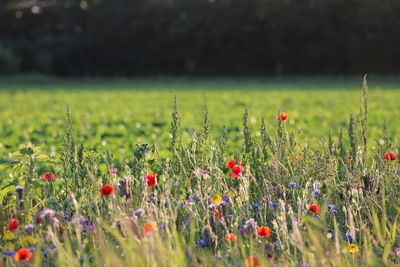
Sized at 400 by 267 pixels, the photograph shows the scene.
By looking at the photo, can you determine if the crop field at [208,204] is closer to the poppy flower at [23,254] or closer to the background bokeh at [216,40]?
the poppy flower at [23,254]

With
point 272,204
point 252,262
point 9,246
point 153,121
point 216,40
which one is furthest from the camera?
point 216,40

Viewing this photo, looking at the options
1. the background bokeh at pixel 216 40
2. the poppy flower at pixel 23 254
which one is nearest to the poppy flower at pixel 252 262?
the poppy flower at pixel 23 254

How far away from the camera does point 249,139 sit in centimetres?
380

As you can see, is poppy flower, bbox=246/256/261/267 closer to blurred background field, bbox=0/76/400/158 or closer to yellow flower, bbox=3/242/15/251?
yellow flower, bbox=3/242/15/251

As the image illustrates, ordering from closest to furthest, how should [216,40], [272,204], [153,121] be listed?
1. [272,204]
2. [153,121]
3. [216,40]

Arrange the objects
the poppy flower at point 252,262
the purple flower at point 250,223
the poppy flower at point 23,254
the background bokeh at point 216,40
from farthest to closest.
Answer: the background bokeh at point 216,40 → the purple flower at point 250,223 → the poppy flower at point 23,254 → the poppy flower at point 252,262

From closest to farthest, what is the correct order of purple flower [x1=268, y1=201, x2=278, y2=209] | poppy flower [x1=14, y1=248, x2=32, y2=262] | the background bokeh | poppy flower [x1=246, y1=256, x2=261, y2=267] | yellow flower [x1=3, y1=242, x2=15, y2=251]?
poppy flower [x1=246, y1=256, x2=261, y2=267] < poppy flower [x1=14, y1=248, x2=32, y2=262] < yellow flower [x1=3, y1=242, x2=15, y2=251] < purple flower [x1=268, y1=201, x2=278, y2=209] < the background bokeh

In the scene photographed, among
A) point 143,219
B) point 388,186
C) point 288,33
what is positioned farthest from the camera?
point 288,33

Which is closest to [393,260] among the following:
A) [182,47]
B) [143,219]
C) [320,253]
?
[320,253]

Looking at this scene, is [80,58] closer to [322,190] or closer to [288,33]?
[288,33]

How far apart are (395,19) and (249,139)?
32.2m

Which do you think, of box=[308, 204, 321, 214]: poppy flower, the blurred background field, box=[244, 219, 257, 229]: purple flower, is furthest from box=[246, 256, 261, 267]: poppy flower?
the blurred background field

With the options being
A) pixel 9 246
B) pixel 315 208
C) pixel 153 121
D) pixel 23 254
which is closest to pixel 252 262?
pixel 315 208

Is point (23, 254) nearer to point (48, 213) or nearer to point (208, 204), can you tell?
point (48, 213)
